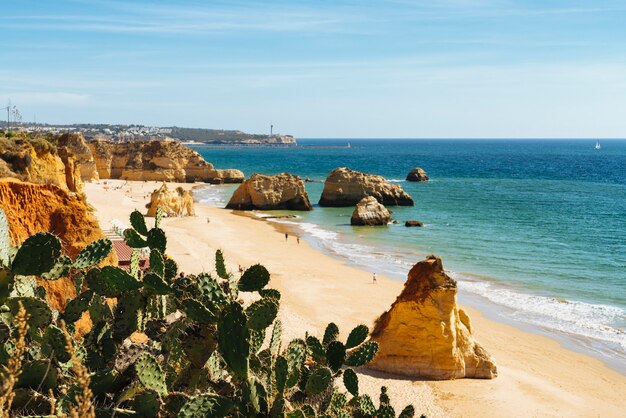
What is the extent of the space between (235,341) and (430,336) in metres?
13.4

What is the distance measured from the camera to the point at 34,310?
209 inches

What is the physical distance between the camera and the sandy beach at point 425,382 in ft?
53.0

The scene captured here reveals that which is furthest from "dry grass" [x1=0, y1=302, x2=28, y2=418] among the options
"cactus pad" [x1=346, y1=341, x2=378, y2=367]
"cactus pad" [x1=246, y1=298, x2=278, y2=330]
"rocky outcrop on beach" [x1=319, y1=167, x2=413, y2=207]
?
"rocky outcrop on beach" [x1=319, y1=167, x2=413, y2=207]

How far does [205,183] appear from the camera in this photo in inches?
4008

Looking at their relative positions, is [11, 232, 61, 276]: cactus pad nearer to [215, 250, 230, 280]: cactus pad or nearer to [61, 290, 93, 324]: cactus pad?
[61, 290, 93, 324]: cactus pad

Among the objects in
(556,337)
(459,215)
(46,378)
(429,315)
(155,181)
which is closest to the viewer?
(46,378)

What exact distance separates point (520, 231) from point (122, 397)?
→ 49969 millimetres

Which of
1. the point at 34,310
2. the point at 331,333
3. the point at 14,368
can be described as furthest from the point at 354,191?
the point at 14,368

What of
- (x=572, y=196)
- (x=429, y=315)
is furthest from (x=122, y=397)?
Result: (x=572, y=196)

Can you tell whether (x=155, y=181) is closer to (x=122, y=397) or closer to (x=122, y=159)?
(x=122, y=159)

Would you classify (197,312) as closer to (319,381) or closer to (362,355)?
(319,381)

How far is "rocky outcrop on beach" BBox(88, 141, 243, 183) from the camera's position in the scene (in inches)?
3745

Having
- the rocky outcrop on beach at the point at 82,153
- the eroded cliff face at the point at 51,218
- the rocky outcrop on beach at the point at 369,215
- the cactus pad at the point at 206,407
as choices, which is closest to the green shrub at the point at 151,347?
the cactus pad at the point at 206,407

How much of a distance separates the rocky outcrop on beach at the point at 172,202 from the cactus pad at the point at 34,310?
48.3 m
